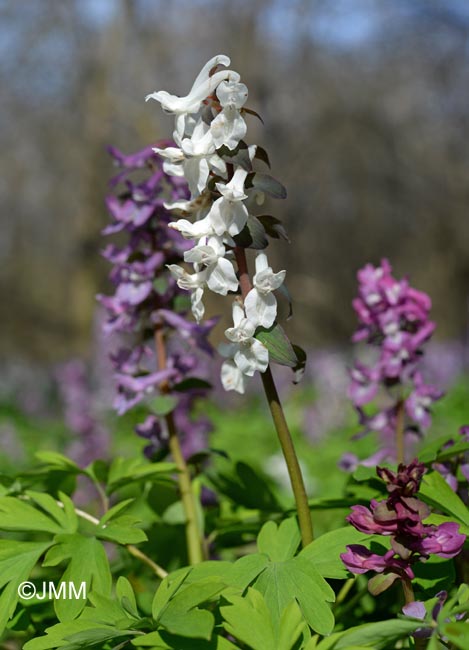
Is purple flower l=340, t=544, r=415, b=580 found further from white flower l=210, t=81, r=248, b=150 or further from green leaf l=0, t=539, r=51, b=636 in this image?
white flower l=210, t=81, r=248, b=150

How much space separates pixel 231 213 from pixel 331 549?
613mm

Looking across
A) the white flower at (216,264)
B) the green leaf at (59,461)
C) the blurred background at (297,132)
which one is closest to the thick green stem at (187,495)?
the green leaf at (59,461)

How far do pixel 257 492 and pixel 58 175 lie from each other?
17876mm

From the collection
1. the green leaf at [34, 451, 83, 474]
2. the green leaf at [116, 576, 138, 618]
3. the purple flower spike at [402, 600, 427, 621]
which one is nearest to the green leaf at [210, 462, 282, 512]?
the green leaf at [34, 451, 83, 474]

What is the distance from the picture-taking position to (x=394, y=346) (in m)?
1.95

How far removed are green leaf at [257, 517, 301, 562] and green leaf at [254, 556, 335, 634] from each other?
0.17ft

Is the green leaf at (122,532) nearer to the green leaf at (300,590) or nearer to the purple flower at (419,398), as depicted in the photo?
the green leaf at (300,590)

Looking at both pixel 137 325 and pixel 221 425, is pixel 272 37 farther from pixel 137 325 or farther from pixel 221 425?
pixel 137 325

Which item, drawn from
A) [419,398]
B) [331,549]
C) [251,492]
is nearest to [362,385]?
[419,398]

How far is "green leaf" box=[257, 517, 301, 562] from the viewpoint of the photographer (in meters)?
1.30

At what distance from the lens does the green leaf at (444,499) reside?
4.28 feet

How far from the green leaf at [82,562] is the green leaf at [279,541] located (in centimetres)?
28

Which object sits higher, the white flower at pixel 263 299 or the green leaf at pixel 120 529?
the white flower at pixel 263 299

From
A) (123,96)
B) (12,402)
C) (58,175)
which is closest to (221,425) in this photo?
(12,402)
